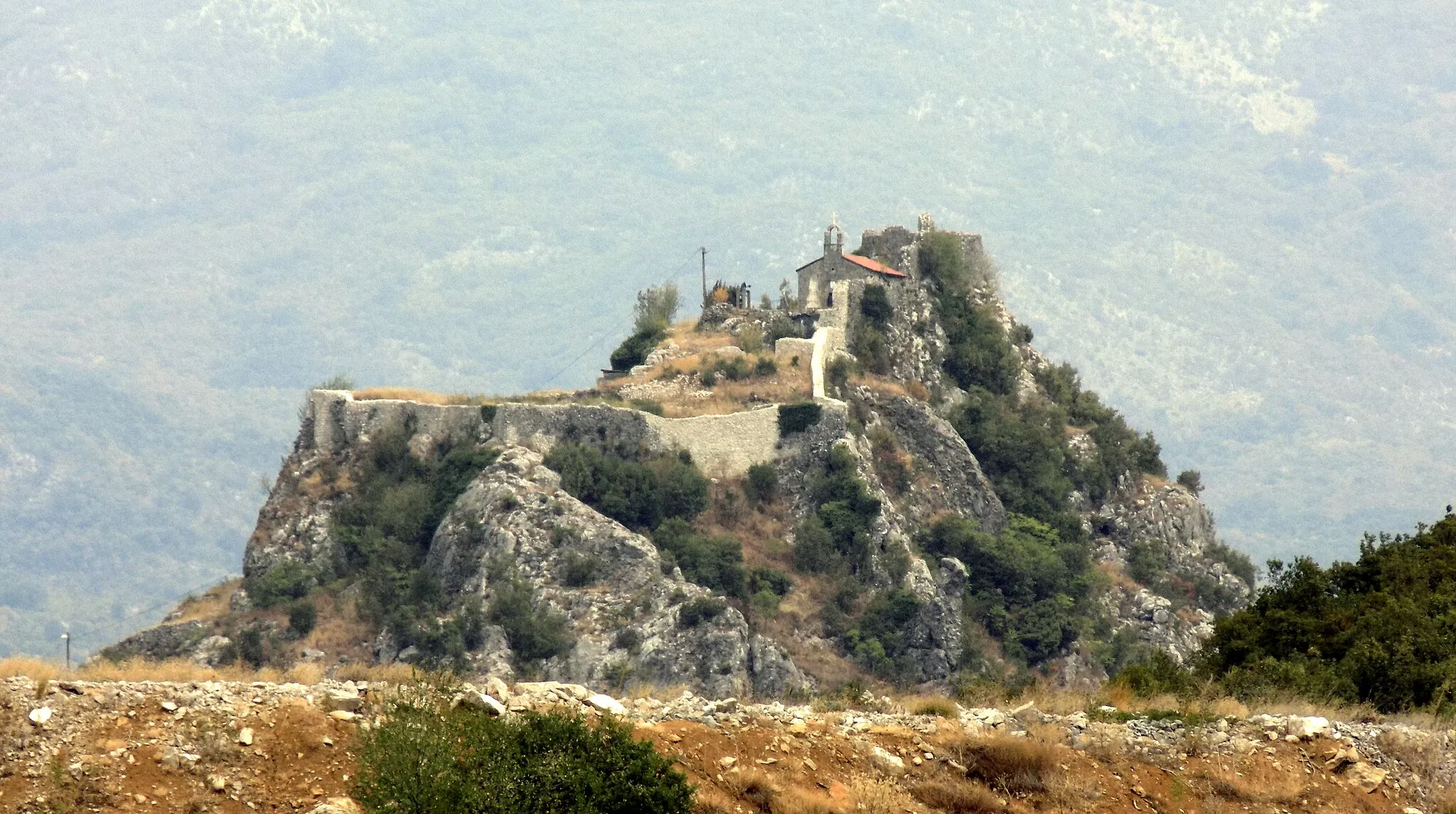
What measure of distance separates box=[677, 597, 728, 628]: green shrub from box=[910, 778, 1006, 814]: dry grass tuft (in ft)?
130

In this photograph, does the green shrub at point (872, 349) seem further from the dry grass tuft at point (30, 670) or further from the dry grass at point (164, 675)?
the dry grass tuft at point (30, 670)

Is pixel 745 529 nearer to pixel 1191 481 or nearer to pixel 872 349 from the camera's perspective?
pixel 872 349

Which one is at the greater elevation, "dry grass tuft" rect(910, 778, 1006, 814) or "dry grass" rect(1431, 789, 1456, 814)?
"dry grass tuft" rect(910, 778, 1006, 814)

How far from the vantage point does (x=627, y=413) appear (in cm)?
8112

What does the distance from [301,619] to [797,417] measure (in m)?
17.7

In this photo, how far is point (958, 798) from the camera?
35438 millimetres

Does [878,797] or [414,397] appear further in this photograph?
[414,397]

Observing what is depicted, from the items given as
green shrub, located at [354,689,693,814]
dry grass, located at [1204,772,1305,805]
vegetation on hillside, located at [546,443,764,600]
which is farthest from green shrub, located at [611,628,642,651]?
green shrub, located at [354,689,693,814]

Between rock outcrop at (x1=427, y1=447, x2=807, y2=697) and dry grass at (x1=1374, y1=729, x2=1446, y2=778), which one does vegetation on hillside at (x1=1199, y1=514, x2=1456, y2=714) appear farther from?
rock outcrop at (x1=427, y1=447, x2=807, y2=697)

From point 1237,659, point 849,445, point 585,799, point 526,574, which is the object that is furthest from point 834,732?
point 849,445

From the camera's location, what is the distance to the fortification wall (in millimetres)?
81625

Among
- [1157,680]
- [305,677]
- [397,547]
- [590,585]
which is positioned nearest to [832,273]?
[590,585]

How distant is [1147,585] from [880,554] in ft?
37.6

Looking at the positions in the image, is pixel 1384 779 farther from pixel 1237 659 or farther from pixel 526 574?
pixel 526 574
